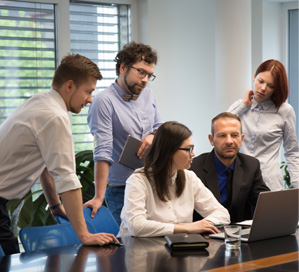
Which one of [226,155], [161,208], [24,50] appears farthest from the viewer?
[24,50]

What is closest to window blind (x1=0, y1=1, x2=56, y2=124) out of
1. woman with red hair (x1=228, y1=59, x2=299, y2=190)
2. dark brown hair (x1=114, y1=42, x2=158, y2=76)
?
dark brown hair (x1=114, y1=42, x2=158, y2=76)

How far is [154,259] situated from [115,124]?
4.46 ft

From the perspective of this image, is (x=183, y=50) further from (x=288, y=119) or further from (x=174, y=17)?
(x=288, y=119)

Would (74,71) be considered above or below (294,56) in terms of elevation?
below

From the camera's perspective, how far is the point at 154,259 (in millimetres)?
2123

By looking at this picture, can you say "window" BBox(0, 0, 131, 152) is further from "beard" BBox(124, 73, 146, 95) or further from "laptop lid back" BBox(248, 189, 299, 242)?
"laptop lid back" BBox(248, 189, 299, 242)

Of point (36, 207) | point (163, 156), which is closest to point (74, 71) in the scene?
point (163, 156)

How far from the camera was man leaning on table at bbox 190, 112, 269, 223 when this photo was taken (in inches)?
124

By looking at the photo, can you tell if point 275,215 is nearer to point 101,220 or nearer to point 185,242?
point 185,242

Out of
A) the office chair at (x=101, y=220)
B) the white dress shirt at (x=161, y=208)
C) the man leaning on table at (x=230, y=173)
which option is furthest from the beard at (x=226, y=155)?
the office chair at (x=101, y=220)

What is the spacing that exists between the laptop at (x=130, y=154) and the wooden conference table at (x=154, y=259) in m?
0.82

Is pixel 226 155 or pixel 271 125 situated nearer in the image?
pixel 226 155

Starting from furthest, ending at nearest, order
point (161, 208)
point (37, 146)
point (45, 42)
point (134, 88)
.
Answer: point (45, 42) → point (134, 88) → point (161, 208) → point (37, 146)

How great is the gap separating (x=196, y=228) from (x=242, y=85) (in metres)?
2.41
